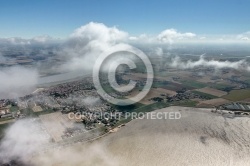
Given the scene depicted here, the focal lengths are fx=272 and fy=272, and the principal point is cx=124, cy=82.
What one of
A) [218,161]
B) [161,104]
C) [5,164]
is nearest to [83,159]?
[5,164]

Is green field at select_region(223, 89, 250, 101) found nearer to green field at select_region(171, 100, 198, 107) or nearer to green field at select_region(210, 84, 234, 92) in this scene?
green field at select_region(210, 84, 234, 92)

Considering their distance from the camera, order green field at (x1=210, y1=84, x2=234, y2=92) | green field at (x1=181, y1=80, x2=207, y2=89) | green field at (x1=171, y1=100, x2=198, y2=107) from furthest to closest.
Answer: green field at (x1=181, y1=80, x2=207, y2=89), green field at (x1=210, y1=84, x2=234, y2=92), green field at (x1=171, y1=100, x2=198, y2=107)

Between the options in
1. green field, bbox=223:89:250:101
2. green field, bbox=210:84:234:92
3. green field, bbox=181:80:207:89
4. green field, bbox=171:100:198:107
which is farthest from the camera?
green field, bbox=181:80:207:89

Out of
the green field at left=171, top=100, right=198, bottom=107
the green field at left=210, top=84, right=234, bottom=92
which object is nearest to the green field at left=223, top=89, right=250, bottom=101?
the green field at left=210, top=84, right=234, bottom=92

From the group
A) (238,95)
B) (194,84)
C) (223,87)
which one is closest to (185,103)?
(238,95)

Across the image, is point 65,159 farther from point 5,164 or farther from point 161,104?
point 161,104

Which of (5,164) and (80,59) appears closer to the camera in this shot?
(5,164)

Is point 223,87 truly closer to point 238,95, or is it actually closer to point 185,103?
point 238,95

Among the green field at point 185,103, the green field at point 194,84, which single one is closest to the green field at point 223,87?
the green field at point 194,84

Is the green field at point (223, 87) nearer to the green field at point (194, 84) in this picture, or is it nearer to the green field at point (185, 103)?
the green field at point (194, 84)
